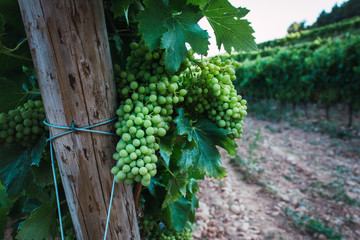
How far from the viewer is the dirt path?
3.71m

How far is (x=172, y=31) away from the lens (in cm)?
104

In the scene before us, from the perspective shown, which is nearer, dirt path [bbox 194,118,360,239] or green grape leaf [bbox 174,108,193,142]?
green grape leaf [bbox 174,108,193,142]

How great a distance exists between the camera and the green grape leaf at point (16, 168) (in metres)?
1.25

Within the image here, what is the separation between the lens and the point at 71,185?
1.10 metres

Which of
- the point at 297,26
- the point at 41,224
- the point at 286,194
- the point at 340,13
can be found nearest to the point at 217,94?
the point at 41,224

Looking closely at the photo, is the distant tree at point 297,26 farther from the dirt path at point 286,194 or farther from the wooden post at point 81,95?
the wooden post at point 81,95

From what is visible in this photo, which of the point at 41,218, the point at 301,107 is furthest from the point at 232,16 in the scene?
the point at 301,107

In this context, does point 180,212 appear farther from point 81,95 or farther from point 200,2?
point 200,2

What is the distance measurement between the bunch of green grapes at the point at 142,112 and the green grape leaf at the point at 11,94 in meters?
0.72

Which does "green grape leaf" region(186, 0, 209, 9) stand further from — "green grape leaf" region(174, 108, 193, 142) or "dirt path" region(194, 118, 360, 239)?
"dirt path" region(194, 118, 360, 239)

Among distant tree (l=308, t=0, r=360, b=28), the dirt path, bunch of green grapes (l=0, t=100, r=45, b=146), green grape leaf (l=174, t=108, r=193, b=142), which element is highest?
distant tree (l=308, t=0, r=360, b=28)

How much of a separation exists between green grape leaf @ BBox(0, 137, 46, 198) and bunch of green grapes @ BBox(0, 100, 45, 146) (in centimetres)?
6

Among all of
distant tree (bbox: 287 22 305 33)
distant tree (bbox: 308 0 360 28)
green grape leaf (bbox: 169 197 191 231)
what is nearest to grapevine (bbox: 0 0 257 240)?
green grape leaf (bbox: 169 197 191 231)

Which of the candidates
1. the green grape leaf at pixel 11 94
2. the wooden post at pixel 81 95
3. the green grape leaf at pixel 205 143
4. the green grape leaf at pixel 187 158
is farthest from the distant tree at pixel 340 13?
the green grape leaf at pixel 11 94
